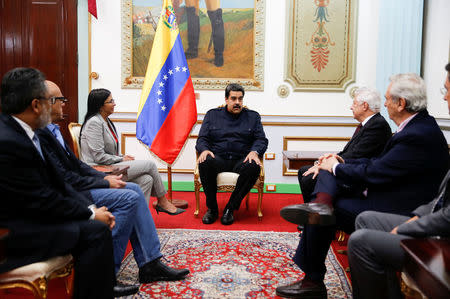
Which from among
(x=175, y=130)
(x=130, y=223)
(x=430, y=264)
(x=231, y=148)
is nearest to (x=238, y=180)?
(x=231, y=148)

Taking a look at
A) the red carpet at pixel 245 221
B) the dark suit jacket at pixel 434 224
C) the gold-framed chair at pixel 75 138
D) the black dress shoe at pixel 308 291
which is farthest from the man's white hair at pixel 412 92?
the gold-framed chair at pixel 75 138

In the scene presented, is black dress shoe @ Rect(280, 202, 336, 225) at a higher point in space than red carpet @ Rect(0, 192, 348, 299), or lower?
higher

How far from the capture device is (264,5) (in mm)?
5047

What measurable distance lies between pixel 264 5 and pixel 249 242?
326 cm

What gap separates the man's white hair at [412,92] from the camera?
201cm

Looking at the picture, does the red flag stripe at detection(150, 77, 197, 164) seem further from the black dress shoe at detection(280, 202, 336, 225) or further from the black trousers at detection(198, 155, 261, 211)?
the black dress shoe at detection(280, 202, 336, 225)

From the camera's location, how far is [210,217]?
3830mm

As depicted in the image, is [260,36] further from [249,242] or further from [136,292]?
[136,292]

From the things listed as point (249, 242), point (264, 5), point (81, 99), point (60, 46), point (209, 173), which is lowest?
point (249, 242)

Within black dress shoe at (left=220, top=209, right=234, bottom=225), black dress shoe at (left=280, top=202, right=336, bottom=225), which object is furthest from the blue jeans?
black dress shoe at (left=220, top=209, right=234, bottom=225)

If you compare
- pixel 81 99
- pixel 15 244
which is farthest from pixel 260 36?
pixel 15 244

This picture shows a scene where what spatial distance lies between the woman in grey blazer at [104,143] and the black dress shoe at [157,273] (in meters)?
1.24

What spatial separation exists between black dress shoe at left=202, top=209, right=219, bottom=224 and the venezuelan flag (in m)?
0.74

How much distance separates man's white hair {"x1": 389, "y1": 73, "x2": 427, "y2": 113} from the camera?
6.59 ft
